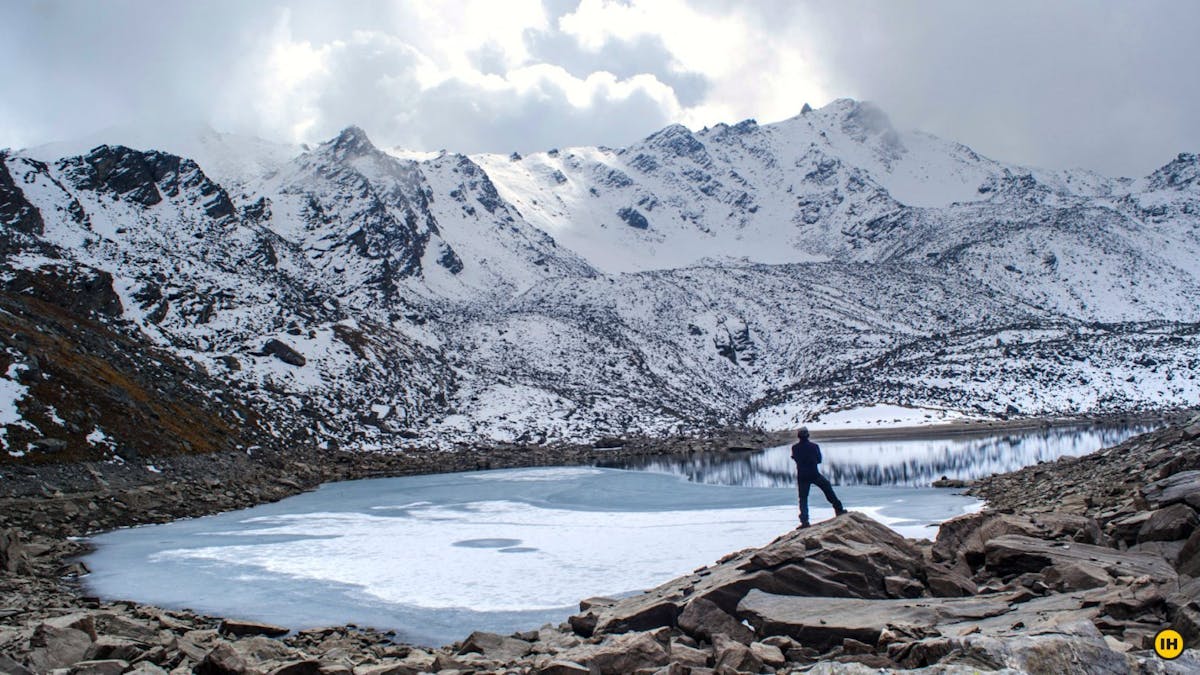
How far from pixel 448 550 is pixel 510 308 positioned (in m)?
113

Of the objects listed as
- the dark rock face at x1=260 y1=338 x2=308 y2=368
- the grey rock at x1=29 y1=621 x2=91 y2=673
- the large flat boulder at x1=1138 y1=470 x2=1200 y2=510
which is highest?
the dark rock face at x1=260 y1=338 x2=308 y2=368

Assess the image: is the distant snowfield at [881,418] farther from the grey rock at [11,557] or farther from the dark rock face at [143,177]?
the dark rock face at [143,177]

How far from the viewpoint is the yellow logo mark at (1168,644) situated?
7.41m

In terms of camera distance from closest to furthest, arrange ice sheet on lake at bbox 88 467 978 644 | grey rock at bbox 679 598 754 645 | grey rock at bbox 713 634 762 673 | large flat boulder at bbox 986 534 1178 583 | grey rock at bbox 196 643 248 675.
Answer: grey rock at bbox 713 634 762 673 < grey rock at bbox 196 643 248 675 < large flat boulder at bbox 986 534 1178 583 < grey rock at bbox 679 598 754 645 < ice sheet on lake at bbox 88 467 978 644

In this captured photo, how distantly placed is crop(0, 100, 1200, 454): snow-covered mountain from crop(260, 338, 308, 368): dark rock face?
11.4 inches

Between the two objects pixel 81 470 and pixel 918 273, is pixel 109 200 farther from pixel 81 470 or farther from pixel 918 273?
pixel 918 273

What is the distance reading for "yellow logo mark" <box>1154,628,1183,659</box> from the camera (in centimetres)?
741

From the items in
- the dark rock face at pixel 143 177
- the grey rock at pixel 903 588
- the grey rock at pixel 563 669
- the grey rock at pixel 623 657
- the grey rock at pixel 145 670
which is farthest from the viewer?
the dark rock face at pixel 143 177

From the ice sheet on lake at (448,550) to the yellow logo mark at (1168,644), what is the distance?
36.6 ft

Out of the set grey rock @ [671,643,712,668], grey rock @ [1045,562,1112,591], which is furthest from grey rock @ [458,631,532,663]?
grey rock @ [1045,562,1112,591]

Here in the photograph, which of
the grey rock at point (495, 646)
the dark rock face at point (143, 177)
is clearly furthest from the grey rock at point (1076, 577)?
the dark rock face at point (143, 177)

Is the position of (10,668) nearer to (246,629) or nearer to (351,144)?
(246,629)

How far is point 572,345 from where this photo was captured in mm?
116562

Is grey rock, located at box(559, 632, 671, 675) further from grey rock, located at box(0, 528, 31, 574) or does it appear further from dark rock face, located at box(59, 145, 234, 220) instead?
dark rock face, located at box(59, 145, 234, 220)
